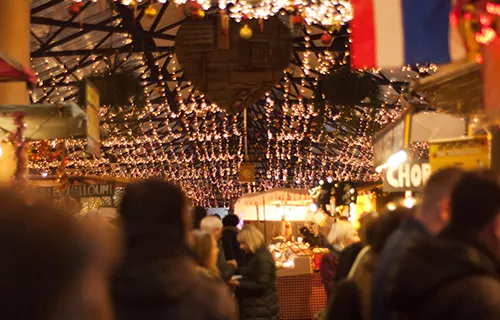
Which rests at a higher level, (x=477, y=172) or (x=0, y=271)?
(x=477, y=172)

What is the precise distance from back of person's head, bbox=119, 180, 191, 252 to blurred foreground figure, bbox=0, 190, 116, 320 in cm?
121

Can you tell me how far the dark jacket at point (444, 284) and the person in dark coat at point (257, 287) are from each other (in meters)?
5.42

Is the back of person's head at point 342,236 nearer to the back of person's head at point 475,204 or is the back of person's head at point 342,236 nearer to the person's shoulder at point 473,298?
the back of person's head at point 475,204

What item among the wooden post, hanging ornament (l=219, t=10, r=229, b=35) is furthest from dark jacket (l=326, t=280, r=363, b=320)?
hanging ornament (l=219, t=10, r=229, b=35)

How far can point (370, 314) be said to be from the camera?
328cm

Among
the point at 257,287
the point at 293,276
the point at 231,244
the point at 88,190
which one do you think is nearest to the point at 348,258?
the point at 257,287

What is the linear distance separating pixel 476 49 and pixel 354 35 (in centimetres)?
87

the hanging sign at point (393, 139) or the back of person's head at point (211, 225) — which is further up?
the hanging sign at point (393, 139)

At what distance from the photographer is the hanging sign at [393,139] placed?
564 centimetres

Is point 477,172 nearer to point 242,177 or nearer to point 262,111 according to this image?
point 242,177

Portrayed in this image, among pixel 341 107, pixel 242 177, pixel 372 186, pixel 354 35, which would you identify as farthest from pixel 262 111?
pixel 354 35

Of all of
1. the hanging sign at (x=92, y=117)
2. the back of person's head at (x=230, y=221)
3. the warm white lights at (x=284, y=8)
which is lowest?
the back of person's head at (x=230, y=221)

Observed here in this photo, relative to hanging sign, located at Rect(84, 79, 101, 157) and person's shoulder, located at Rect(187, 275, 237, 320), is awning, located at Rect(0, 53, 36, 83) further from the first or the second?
person's shoulder, located at Rect(187, 275, 237, 320)

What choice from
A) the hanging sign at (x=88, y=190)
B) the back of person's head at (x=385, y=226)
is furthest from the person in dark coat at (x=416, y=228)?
the hanging sign at (x=88, y=190)
